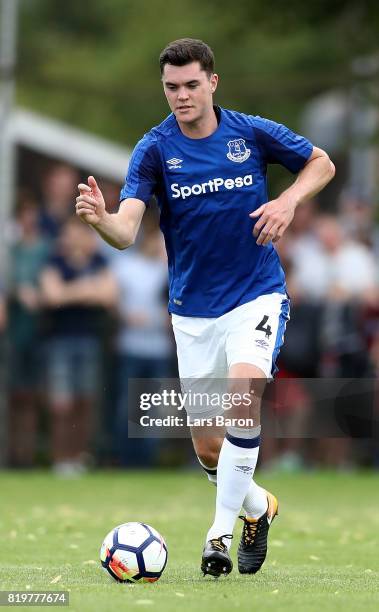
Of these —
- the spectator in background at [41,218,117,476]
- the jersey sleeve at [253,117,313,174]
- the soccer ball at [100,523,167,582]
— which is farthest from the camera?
the spectator in background at [41,218,117,476]

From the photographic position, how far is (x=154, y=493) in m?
13.9

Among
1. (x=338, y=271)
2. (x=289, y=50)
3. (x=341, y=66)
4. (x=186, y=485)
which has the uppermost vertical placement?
(x=289, y=50)

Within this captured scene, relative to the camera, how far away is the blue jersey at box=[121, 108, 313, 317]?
8109 mm

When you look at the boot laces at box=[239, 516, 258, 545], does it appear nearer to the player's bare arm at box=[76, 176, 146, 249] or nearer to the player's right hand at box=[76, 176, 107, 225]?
the player's bare arm at box=[76, 176, 146, 249]

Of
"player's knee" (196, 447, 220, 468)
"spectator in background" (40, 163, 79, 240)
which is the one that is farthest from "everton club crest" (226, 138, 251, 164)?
"spectator in background" (40, 163, 79, 240)

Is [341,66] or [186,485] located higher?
[341,66]

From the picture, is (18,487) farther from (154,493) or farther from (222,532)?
(222,532)

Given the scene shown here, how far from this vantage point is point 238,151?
8.21 meters

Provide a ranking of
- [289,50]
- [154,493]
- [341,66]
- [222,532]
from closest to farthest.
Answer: [222,532] < [154,493] < [341,66] < [289,50]

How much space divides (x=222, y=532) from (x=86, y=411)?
825cm

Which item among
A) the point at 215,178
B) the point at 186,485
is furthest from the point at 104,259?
the point at 215,178

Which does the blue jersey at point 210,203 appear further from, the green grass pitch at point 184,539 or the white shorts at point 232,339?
the green grass pitch at point 184,539

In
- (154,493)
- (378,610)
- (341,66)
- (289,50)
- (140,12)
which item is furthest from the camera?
(140,12)

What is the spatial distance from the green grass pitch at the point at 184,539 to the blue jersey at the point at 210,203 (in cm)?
160
